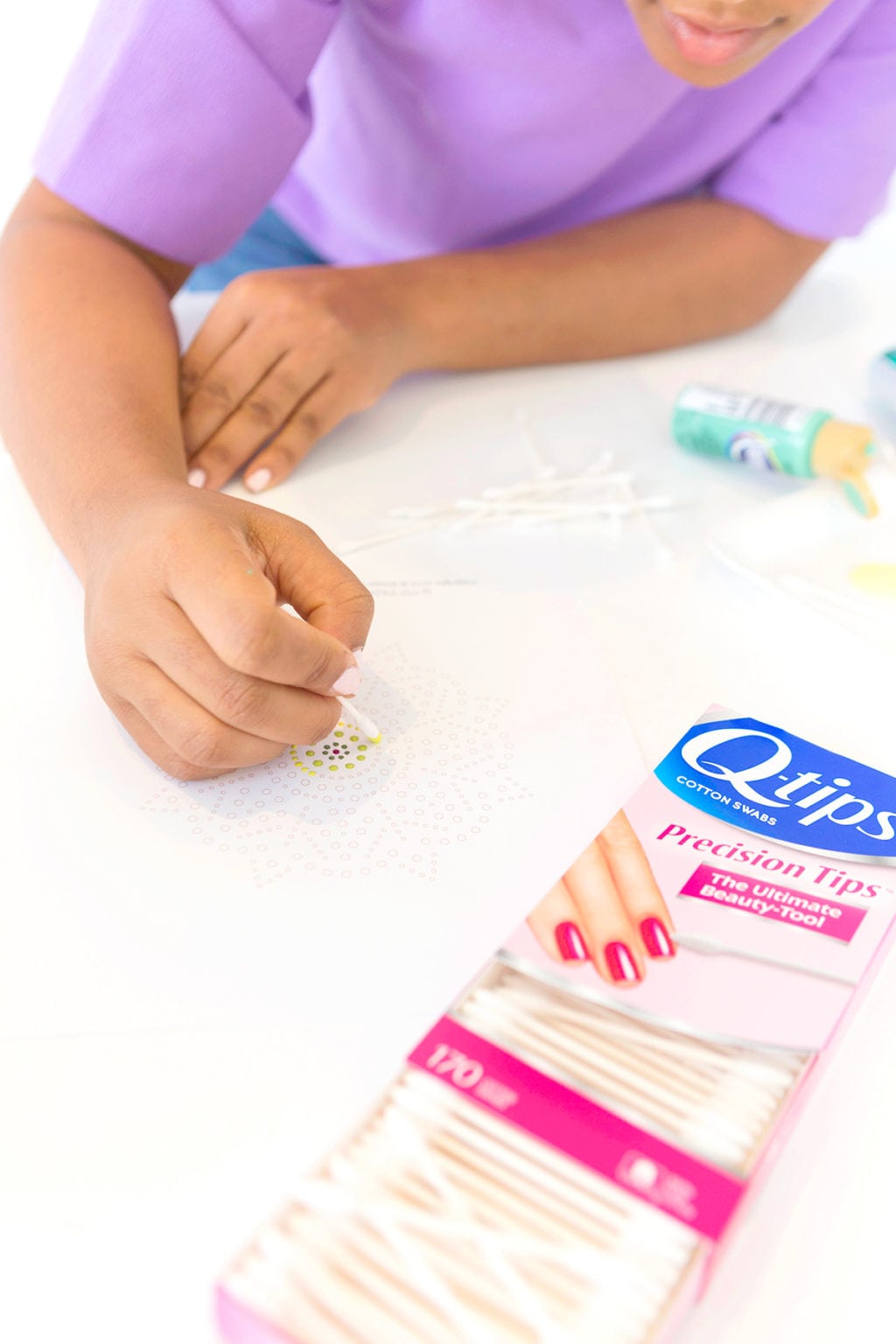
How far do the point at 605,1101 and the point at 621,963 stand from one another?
53 mm

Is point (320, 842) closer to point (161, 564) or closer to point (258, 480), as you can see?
point (161, 564)

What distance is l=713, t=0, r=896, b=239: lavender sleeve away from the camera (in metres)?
0.79

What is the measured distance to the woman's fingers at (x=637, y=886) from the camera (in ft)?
1.19

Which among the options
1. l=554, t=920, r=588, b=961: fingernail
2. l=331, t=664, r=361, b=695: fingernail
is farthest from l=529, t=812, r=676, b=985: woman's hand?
l=331, t=664, r=361, b=695: fingernail

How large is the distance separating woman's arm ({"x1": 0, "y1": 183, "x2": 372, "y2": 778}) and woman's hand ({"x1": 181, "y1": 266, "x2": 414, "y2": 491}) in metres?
0.03

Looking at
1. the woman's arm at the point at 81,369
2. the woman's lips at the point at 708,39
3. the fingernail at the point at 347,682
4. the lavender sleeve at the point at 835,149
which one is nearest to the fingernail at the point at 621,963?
the fingernail at the point at 347,682

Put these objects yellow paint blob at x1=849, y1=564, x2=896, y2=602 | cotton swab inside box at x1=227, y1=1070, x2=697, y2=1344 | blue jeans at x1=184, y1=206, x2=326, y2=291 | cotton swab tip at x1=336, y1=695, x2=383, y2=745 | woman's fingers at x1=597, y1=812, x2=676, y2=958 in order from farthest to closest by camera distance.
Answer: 1. blue jeans at x1=184, y1=206, x2=326, y2=291
2. yellow paint blob at x1=849, y1=564, x2=896, y2=602
3. cotton swab tip at x1=336, y1=695, x2=383, y2=745
4. woman's fingers at x1=597, y1=812, x2=676, y2=958
5. cotton swab inside box at x1=227, y1=1070, x2=697, y2=1344

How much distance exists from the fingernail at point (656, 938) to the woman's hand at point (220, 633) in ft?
0.48

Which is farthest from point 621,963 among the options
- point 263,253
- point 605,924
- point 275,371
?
point 263,253

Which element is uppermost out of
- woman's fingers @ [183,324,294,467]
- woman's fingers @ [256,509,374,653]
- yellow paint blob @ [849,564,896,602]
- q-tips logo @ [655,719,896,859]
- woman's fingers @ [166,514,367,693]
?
yellow paint blob @ [849,564,896,602]

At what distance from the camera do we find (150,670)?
0.46 metres

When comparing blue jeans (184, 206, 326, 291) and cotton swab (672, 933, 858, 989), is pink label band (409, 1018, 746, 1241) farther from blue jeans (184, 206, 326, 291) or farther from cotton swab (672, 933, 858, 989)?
blue jeans (184, 206, 326, 291)

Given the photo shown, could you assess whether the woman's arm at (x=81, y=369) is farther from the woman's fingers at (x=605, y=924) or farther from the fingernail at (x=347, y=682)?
the woman's fingers at (x=605, y=924)

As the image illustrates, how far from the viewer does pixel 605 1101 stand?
0.31 metres
